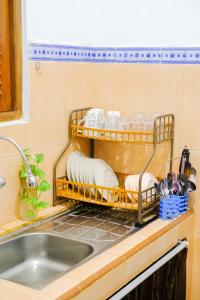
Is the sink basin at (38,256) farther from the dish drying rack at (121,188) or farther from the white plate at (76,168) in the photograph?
the white plate at (76,168)

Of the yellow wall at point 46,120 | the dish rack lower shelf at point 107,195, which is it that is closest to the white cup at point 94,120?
the yellow wall at point 46,120

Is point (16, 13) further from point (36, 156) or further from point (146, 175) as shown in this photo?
point (146, 175)

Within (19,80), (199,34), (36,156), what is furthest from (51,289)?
(199,34)

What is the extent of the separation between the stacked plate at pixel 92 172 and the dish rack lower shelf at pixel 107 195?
0.01m

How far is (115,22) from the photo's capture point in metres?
2.24

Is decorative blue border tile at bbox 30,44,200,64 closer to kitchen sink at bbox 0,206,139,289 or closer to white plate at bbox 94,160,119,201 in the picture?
white plate at bbox 94,160,119,201

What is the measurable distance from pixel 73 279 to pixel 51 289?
10 centimetres

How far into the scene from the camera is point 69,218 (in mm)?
2090

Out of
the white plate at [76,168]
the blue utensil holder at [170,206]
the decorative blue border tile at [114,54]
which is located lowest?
the blue utensil holder at [170,206]

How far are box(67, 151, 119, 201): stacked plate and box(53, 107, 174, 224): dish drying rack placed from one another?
0.03m

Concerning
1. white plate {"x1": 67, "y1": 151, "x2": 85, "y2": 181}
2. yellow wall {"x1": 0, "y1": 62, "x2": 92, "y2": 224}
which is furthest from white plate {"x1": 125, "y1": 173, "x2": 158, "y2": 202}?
yellow wall {"x1": 0, "y1": 62, "x2": 92, "y2": 224}

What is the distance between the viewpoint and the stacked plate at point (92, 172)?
7.04ft

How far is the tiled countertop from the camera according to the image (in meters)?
1.40

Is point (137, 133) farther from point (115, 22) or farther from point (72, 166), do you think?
point (115, 22)
